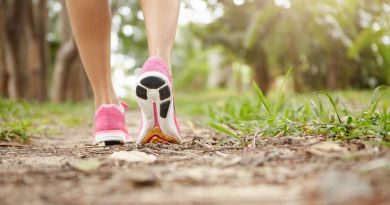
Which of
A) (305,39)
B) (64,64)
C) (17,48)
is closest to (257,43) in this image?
(305,39)

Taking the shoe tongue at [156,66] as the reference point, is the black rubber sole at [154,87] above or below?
below

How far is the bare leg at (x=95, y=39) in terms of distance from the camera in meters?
1.80

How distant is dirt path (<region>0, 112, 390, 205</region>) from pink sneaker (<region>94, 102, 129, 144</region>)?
61cm

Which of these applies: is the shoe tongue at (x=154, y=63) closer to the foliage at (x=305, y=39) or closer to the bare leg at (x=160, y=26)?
the bare leg at (x=160, y=26)

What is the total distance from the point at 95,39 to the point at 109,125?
33 cm

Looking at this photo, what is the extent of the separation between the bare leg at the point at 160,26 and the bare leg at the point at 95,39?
0.25 m

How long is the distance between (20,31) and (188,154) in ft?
23.4

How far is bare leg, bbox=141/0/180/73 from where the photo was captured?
162 cm

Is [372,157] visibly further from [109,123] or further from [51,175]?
[109,123]

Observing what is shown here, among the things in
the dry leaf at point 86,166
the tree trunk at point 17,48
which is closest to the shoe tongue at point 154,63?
the dry leaf at point 86,166

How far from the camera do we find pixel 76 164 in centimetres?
106

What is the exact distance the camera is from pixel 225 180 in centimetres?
88

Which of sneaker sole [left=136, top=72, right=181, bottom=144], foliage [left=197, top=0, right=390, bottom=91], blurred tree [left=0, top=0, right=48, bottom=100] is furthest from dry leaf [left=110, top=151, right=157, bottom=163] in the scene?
blurred tree [left=0, top=0, right=48, bottom=100]

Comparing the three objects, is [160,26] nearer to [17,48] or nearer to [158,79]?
[158,79]
